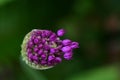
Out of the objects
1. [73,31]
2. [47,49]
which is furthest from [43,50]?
[73,31]

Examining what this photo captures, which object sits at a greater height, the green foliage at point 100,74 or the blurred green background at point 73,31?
the blurred green background at point 73,31

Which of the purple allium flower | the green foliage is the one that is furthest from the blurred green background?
the purple allium flower

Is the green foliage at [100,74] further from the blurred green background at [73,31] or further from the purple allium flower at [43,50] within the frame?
the purple allium flower at [43,50]

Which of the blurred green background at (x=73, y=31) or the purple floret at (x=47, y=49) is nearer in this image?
the purple floret at (x=47, y=49)

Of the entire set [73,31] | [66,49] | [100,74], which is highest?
[73,31]

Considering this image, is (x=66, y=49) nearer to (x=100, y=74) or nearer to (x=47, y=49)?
(x=47, y=49)

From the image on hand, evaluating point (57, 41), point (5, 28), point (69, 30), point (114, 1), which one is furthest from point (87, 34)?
point (57, 41)

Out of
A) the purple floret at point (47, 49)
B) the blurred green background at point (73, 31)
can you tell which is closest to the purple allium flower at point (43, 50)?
the purple floret at point (47, 49)

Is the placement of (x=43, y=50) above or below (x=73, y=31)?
below
